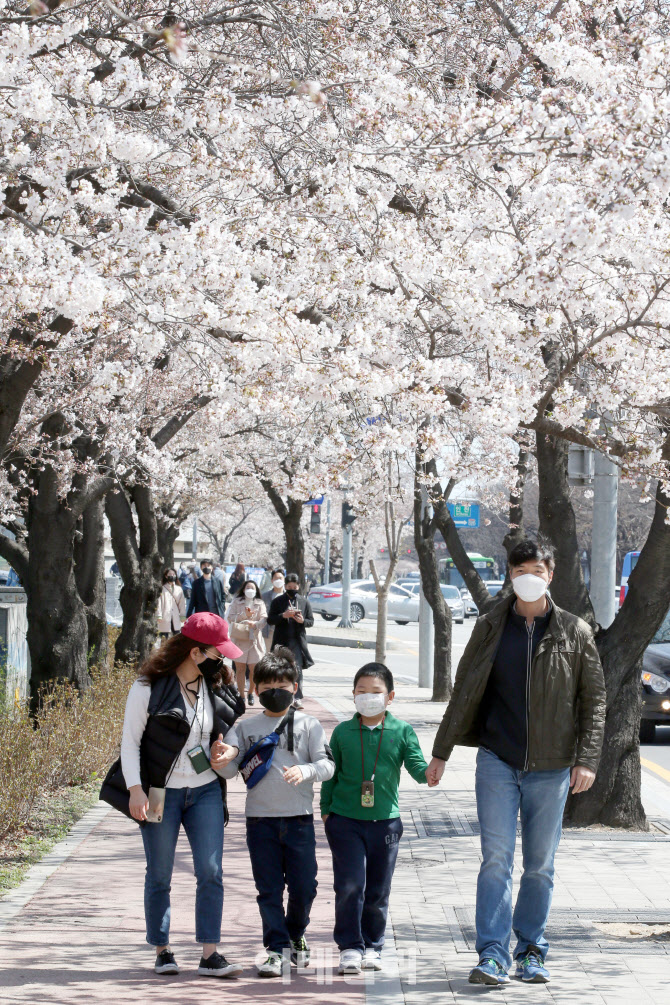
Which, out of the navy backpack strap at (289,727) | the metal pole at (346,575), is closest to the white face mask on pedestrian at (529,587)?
the navy backpack strap at (289,727)

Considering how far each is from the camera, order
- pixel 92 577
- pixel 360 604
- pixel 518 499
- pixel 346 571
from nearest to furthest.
A: pixel 92 577
pixel 518 499
pixel 346 571
pixel 360 604

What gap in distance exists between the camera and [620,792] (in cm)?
862

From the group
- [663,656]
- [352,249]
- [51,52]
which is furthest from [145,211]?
[663,656]

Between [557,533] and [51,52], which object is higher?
[51,52]

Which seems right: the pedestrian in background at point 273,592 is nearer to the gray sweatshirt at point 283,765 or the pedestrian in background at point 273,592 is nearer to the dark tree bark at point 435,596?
the dark tree bark at point 435,596

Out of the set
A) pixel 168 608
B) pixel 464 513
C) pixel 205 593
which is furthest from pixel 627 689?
pixel 464 513

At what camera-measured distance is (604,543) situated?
1041cm

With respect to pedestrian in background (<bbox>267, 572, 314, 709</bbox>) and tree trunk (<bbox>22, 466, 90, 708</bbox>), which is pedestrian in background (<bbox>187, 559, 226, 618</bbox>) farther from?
tree trunk (<bbox>22, 466, 90, 708</bbox>)

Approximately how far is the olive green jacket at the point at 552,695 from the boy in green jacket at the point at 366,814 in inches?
9.5

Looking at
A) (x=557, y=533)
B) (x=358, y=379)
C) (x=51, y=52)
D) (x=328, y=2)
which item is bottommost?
(x=557, y=533)

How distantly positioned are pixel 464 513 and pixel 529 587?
20.3 meters

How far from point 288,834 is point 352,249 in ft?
17.4

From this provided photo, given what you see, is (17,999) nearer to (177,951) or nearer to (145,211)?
(177,951)

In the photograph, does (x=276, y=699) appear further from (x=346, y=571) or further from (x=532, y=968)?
(x=346, y=571)
